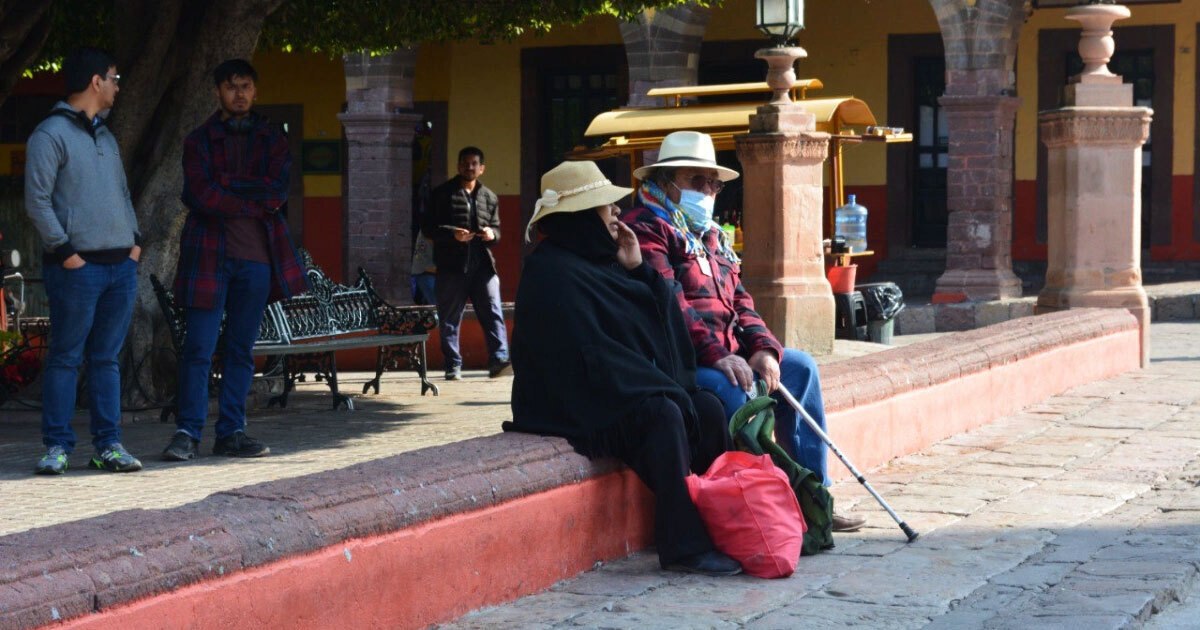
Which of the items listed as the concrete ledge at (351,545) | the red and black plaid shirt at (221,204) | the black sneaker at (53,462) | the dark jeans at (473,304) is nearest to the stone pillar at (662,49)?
the dark jeans at (473,304)

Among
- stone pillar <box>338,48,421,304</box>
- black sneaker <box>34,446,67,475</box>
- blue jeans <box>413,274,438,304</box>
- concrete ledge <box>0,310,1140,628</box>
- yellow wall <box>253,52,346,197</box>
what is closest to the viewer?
concrete ledge <box>0,310,1140,628</box>

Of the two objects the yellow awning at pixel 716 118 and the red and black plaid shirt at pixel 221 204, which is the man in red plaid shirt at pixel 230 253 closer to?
the red and black plaid shirt at pixel 221 204

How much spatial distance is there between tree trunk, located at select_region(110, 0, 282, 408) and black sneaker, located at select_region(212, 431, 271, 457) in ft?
6.07

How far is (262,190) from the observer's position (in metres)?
7.90

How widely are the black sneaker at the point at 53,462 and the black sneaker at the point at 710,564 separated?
9.59 ft

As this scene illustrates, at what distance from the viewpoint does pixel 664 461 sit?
567 centimetres

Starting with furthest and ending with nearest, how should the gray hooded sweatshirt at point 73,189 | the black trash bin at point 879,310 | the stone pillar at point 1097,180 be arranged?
the black trash bin at point 879,310
the stone pillar at point 1097,180
the gray hooded sweatshirt at point 73,189

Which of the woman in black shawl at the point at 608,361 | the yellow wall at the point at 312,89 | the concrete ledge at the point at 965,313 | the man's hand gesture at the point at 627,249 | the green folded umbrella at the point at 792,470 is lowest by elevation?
A: the concrete ledge at the point at 965,313

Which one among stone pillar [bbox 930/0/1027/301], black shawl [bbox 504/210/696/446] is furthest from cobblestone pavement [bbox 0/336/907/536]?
stone pillar [bbox 930/0/1027/301]

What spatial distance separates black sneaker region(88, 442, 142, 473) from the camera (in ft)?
24.5

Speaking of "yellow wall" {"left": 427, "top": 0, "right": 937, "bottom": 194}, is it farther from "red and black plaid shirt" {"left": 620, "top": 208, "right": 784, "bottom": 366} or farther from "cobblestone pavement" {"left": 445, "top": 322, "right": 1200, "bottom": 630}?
"red and black plaid shirt" {"left": 620, "top": 208, "right": 784, "bottom": 366}

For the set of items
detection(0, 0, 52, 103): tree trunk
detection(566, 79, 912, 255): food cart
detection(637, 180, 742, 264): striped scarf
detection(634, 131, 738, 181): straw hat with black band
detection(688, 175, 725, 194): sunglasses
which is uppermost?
detection(0, 0, 52, 103): tree trunk

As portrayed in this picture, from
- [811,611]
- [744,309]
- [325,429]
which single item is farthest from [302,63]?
[811,611]

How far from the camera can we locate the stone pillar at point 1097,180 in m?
12.3
